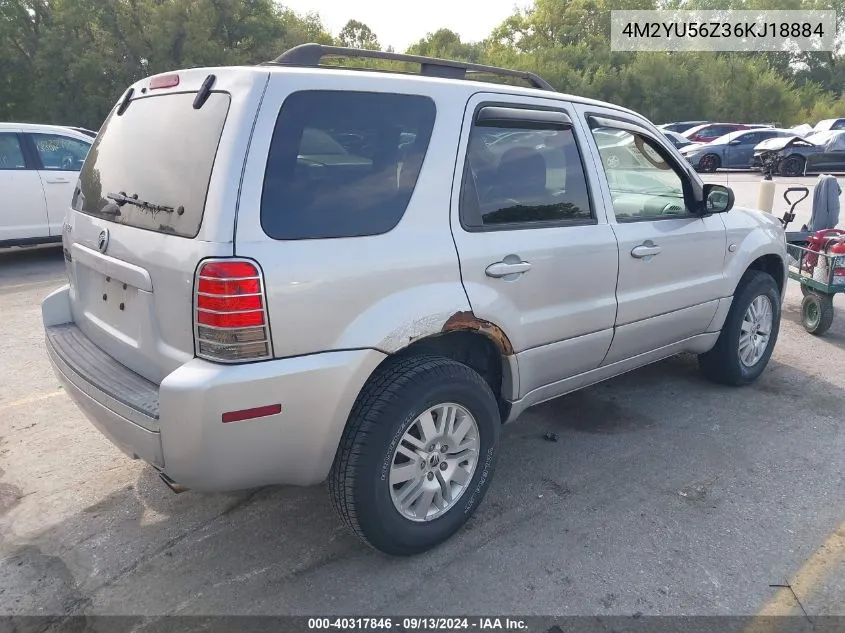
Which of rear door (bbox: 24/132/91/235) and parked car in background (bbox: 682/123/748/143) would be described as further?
parked car in background (bbox: 682/123/748/143)

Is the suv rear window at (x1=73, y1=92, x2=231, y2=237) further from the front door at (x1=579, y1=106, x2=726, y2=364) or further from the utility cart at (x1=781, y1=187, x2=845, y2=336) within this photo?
the utility cart at (x1=781, y1=187, x2=845, y2=336)

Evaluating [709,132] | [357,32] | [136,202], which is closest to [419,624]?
[136,202]

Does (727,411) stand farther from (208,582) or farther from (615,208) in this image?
(208,582)

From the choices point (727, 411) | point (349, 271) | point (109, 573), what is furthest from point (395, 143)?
point (727, 411)

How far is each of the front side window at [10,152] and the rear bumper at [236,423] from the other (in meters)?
6.95

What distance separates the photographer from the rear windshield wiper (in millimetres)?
2459

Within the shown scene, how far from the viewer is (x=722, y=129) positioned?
26.7 metres

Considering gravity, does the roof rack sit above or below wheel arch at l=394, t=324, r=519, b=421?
above

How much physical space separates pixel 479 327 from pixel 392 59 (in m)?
1.37

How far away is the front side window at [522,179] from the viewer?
9.58 ft

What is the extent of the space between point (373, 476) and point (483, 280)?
0.95 metres

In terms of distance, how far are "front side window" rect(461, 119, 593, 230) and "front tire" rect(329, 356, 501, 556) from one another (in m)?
0.73

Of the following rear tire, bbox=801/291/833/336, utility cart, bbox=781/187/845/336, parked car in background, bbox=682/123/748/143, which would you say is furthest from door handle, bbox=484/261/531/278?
parked car in background, bbox=682/123/748/143

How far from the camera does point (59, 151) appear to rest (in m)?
8.53
